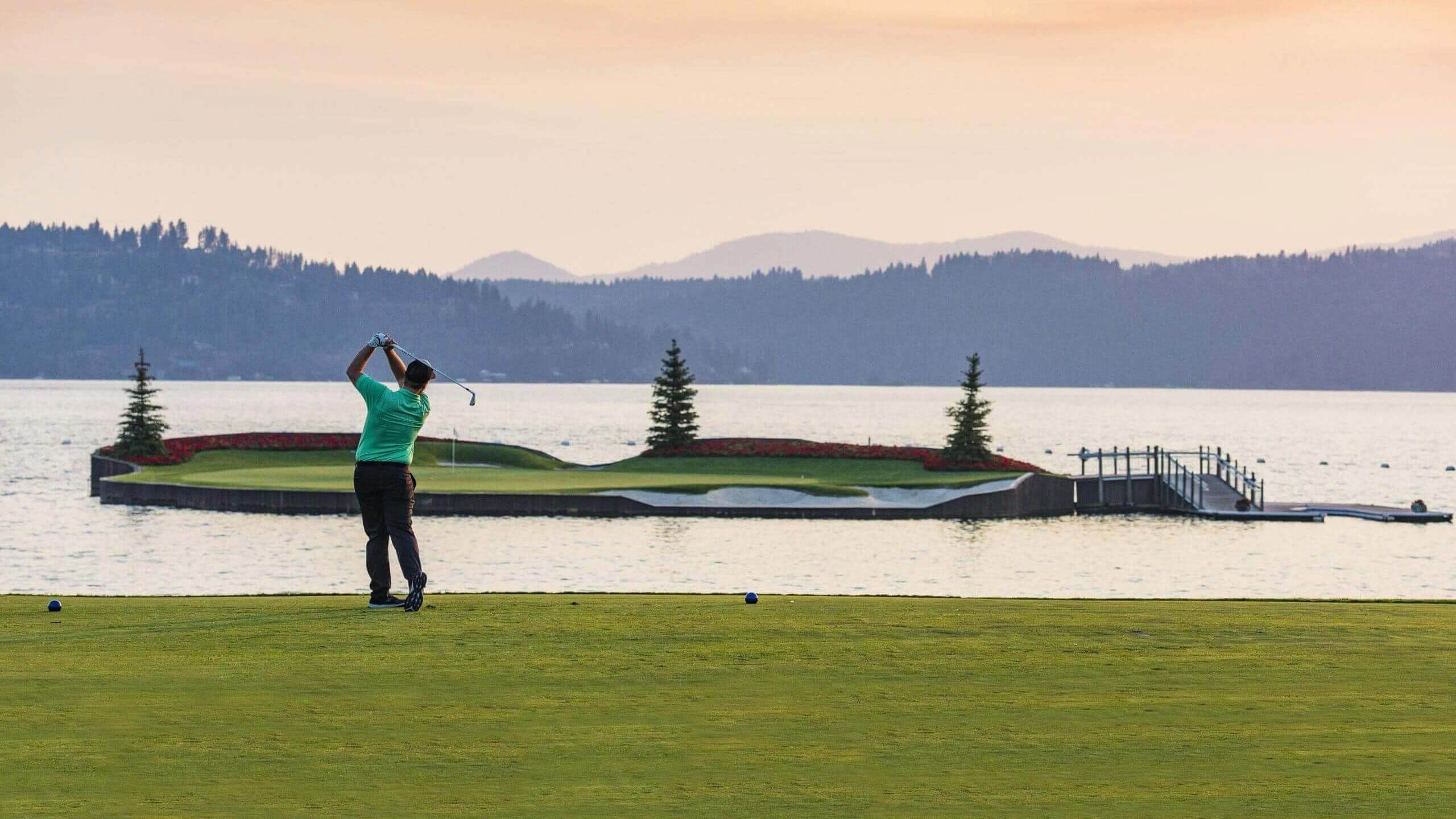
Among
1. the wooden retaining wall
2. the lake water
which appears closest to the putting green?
the wooden retaining wall

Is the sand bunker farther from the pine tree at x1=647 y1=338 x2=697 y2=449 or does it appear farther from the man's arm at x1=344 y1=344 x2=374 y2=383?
the man's arm at x1=344 y1=344 x2=374 y2=383

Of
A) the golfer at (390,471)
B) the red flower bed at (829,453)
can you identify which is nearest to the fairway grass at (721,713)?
the golfer at (390,471)

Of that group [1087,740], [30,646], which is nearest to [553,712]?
[1087,740]

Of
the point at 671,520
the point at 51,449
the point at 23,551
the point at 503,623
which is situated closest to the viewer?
the point at 503,623

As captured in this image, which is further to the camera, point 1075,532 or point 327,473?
point 327,473

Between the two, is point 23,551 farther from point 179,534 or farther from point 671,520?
point 671,520

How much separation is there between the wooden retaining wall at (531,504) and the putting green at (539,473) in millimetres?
831

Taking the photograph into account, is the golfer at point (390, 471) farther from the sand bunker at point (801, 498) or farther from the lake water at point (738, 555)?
the sand bunker at point (801, 498)

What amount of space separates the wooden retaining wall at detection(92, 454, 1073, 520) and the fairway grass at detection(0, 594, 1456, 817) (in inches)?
1851

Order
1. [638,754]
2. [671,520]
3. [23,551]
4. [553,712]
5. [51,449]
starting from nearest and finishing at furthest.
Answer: [638,754] → [553,712] → [23,551] → [671,520] → [51,449]

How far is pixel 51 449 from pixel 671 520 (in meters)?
87.5

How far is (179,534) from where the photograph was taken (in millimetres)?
55719

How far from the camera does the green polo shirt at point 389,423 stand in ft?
50.6

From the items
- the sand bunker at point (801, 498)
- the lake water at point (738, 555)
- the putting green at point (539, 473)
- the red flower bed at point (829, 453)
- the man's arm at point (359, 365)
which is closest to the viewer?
the man's arm at point (359, 365)
